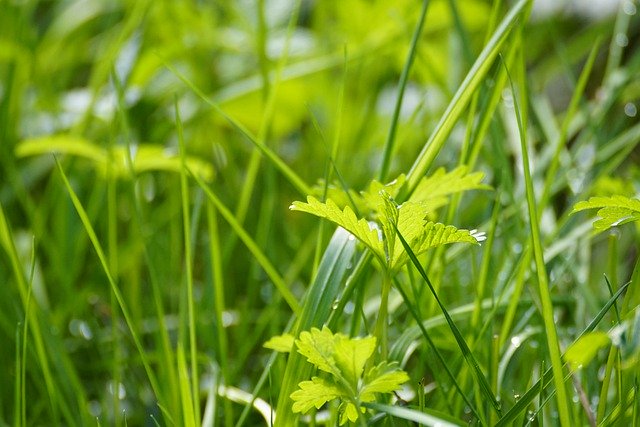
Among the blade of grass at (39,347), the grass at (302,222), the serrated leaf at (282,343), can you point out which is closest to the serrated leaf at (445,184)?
the grass at (302,222)

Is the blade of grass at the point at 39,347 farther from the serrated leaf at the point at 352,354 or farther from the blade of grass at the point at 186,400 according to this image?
the serrated leaf at the point at 352,354

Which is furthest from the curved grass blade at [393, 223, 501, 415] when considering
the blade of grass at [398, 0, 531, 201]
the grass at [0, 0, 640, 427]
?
the blade of grass at [398, 0, 531, 201]

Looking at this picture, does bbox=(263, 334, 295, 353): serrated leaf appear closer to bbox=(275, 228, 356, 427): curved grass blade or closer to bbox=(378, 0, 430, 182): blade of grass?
bbox=(275, 228, 356, 427): curved grass blade

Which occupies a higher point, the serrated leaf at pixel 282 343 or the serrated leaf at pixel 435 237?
the serrated leaf at pixel 435 237

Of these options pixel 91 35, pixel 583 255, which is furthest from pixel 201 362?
pixel 91 35

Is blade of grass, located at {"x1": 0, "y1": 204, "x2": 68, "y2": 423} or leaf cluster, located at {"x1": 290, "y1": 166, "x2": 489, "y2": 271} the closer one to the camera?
leaf cluster, located at {"x1": 290, "y1": 166, "x2": 489, "y2": 271}

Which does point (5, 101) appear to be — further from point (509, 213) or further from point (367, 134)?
point (509, 213)

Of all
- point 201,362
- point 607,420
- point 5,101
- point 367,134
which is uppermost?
point 5,101
